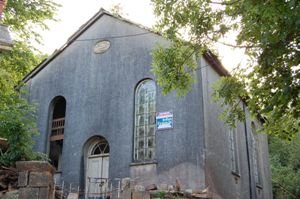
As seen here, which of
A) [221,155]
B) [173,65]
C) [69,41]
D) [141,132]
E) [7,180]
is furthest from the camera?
[69,41]

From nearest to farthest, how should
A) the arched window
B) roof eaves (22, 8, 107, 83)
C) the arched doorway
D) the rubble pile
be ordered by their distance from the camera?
the rubble pile < the arched doorway < the arched window < roof eaves (22, 8, 107, 83)

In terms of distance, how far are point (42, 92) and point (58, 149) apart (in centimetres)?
281

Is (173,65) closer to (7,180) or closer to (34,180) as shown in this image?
(34,180)

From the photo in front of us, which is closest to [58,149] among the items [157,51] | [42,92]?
[42,92]

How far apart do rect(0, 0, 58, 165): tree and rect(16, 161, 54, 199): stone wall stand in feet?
20.7

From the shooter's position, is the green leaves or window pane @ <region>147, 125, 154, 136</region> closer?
the green leaves

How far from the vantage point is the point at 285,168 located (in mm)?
30562

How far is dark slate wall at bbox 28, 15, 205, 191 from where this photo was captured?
14.4 m

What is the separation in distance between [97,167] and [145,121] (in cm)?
289

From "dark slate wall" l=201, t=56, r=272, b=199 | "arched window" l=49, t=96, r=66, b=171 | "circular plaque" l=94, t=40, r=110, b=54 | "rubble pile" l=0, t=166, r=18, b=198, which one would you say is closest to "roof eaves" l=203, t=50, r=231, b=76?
"dark slate wall" l=201, t=56, r=272, b=199

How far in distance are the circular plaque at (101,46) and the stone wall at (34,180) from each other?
1066 cm

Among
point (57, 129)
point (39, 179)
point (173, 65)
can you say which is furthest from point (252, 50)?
point (57, 129)

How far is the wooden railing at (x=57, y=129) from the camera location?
18.0 meters

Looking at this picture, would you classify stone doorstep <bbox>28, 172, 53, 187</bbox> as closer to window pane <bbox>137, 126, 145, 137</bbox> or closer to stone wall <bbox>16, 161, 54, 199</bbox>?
stone wall <bbox>16, 161, 54, 199</bbox>
